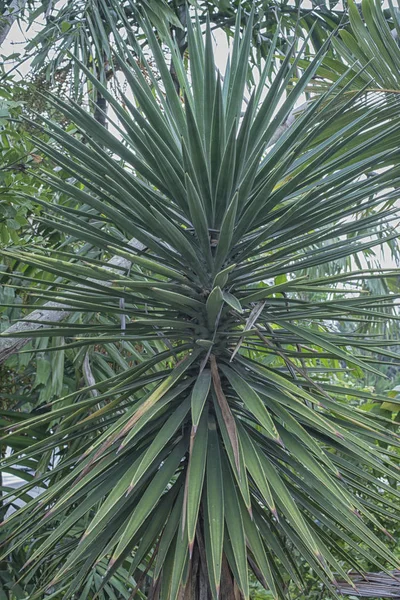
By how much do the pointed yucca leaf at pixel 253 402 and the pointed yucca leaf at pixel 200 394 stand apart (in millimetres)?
50

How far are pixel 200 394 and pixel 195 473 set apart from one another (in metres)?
0.15

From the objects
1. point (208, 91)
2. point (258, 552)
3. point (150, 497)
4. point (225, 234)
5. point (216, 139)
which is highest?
point (208, 91)

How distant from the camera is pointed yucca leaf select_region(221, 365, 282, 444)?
1.04m

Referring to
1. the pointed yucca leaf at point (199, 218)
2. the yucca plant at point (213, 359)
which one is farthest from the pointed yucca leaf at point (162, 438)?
the pointed yucca leaf at point (199, 218)

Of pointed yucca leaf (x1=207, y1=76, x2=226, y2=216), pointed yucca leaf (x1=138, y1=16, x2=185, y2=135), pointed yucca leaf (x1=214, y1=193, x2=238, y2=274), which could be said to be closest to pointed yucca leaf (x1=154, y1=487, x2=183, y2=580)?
pointed yucca leaf (x1=214, y1=193, x2=238, y2=274)

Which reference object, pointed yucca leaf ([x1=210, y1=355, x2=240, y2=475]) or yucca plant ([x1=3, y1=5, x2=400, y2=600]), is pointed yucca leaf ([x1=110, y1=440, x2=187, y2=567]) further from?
pointed yucca leaf ([x1=210, y1=355, x2=240, y2=475])

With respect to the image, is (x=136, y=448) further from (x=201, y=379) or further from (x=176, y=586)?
(x=176, y=586)

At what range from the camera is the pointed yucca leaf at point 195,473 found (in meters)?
0.97

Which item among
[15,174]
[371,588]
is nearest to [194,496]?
Answer: [371,588]

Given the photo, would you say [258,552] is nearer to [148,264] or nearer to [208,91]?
[148,264]

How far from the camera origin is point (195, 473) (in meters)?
1.07

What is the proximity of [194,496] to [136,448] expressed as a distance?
34 cm

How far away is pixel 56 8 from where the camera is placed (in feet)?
10.1

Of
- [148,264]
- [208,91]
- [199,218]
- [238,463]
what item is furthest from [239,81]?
[238,463]
